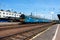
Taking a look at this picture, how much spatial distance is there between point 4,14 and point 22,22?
207 feet

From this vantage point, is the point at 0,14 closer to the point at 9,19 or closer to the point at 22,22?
the point at 9,19

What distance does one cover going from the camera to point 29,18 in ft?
225

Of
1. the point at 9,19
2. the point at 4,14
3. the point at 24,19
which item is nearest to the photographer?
the point at 24,19

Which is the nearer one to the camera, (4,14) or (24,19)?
(24,19)

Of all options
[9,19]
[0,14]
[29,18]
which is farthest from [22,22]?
[0,14]

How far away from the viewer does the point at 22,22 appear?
2719 inches

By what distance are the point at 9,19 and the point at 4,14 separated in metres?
35.2

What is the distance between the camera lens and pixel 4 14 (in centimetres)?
13000

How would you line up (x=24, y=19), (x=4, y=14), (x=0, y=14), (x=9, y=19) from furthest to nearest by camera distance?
1. (x=4, y=14)
2. (x=0, y=14)
3. (x=9, y=19)
4. (x=24, y=19)

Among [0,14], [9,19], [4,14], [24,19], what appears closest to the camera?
[24,19]

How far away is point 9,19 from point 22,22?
27.9 m

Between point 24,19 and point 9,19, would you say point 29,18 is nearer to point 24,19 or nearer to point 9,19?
point 24,19

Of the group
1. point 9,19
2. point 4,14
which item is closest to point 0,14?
point 4,14

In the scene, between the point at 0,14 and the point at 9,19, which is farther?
the point at 0,14
